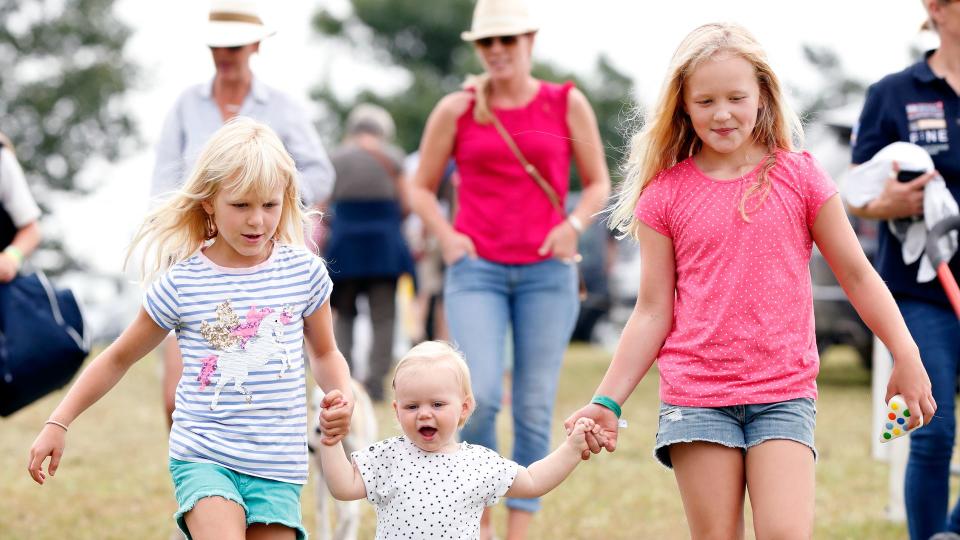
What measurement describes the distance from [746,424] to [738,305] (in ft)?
1.06

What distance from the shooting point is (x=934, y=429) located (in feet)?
15.3

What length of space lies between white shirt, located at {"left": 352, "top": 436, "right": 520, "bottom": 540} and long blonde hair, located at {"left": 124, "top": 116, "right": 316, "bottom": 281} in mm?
737

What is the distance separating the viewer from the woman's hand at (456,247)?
5340 mm

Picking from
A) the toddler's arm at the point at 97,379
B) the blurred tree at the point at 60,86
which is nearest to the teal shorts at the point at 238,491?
the toddler's arm at the point at 97,379

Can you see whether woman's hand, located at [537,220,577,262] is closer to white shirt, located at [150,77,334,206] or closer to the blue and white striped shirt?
white shirt, located at [150,77,334,206]

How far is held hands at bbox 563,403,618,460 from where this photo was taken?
3602mm

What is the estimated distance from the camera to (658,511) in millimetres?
6793

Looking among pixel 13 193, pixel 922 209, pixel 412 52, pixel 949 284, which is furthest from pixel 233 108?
pixel 412 52

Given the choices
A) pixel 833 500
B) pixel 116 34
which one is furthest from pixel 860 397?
pixel 116 34

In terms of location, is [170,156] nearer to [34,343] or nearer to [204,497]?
[34,343]

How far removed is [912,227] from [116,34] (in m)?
29.5

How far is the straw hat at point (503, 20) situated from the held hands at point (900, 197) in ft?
5.15

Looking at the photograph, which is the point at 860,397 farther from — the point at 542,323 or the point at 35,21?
the point at 35,21

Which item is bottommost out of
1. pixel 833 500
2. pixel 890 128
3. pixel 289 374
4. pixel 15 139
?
pixel 15 139
